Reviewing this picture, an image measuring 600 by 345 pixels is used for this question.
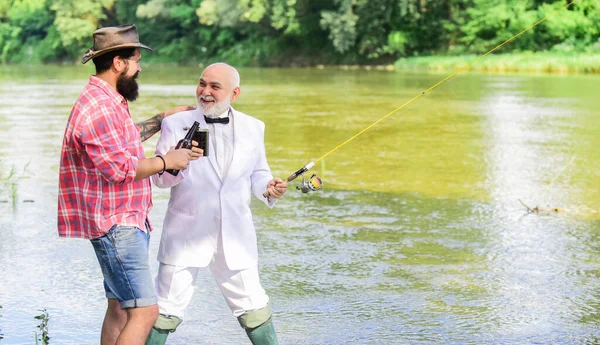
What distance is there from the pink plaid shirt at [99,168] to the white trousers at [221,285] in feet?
1.73

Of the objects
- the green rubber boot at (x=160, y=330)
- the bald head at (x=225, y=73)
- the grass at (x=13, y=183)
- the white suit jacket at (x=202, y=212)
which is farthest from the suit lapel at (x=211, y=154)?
the grass at (x=13, y=183)

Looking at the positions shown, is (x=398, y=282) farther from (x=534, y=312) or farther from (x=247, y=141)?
(x=247, y=141)

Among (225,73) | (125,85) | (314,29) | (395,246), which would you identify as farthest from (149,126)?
(314,29)

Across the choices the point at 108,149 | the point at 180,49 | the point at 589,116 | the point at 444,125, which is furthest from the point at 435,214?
the point at 180,49

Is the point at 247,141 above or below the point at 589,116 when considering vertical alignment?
above

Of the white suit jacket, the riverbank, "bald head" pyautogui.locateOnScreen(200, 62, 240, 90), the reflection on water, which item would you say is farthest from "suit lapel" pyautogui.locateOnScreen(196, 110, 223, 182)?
the riverbank

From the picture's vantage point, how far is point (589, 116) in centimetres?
2183

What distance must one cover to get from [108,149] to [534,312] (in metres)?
3.45

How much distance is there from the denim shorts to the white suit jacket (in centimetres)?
46

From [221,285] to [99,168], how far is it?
3.35 feet

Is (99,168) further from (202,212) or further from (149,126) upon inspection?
(149,126)

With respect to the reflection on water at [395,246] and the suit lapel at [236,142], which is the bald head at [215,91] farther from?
the reflection on water at [395,246]

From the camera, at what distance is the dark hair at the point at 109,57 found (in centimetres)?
462

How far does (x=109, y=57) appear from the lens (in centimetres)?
462
